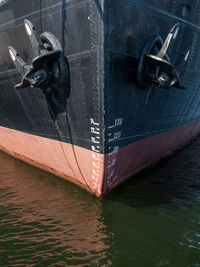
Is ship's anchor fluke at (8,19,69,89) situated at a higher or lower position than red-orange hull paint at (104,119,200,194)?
higher

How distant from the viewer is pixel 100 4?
3771mm

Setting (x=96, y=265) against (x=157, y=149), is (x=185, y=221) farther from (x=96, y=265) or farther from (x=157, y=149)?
(x=157, y=149)

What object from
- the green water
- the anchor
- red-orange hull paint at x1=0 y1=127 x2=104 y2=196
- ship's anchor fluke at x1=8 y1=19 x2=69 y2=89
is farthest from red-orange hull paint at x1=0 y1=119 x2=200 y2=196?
ship's anchor fluke at x1=8 y1=19 x2=69 y2=89

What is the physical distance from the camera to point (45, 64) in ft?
14.6

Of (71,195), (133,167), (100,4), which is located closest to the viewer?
(100,4)

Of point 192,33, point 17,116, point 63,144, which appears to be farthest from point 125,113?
point 17,116

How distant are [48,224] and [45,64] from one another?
297cm

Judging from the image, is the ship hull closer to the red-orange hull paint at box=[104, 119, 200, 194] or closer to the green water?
the red-orange hull paint at box=[104, 119, 200, 194]

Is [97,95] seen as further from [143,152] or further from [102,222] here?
[143,152]

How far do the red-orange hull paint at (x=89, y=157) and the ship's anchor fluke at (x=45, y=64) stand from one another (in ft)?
5.31

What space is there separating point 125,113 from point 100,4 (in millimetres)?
2045

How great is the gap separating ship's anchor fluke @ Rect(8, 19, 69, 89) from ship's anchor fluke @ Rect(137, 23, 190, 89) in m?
1.47

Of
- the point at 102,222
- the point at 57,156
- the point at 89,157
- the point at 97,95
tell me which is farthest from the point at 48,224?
the point at 97,95

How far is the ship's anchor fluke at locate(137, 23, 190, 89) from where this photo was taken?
436cm
